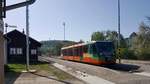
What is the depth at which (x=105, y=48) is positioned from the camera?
33.6 m

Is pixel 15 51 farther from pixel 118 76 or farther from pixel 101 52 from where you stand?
pixel 118 76

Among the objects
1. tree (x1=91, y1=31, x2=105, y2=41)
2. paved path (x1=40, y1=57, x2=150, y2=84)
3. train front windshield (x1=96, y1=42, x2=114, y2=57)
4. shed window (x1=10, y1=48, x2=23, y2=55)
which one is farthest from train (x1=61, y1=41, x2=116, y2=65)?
tree (x1=91, y1=31, x2=105, y2=41)

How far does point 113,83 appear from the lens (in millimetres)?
17219

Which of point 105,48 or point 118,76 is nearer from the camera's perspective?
point 118,76

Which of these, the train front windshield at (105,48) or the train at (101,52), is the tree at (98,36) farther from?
the train front windshield at (105,48)

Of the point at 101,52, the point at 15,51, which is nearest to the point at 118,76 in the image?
the point at 101,52

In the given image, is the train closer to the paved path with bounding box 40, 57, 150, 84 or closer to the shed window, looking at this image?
the paved path with bounding box 40, 57, 150, 84

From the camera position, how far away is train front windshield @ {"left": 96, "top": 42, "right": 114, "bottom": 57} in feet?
108

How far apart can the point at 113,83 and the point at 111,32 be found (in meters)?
108

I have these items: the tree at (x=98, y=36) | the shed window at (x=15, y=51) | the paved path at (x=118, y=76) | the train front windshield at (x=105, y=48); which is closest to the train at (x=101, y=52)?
the train front windshield at (x=105, y=48)

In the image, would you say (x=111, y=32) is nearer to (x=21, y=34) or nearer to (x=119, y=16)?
(x=21, y=34)

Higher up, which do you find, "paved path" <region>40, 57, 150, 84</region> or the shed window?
the shed window

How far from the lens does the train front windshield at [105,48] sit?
108 ft

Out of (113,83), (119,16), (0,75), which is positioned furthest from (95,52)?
(0,75)
